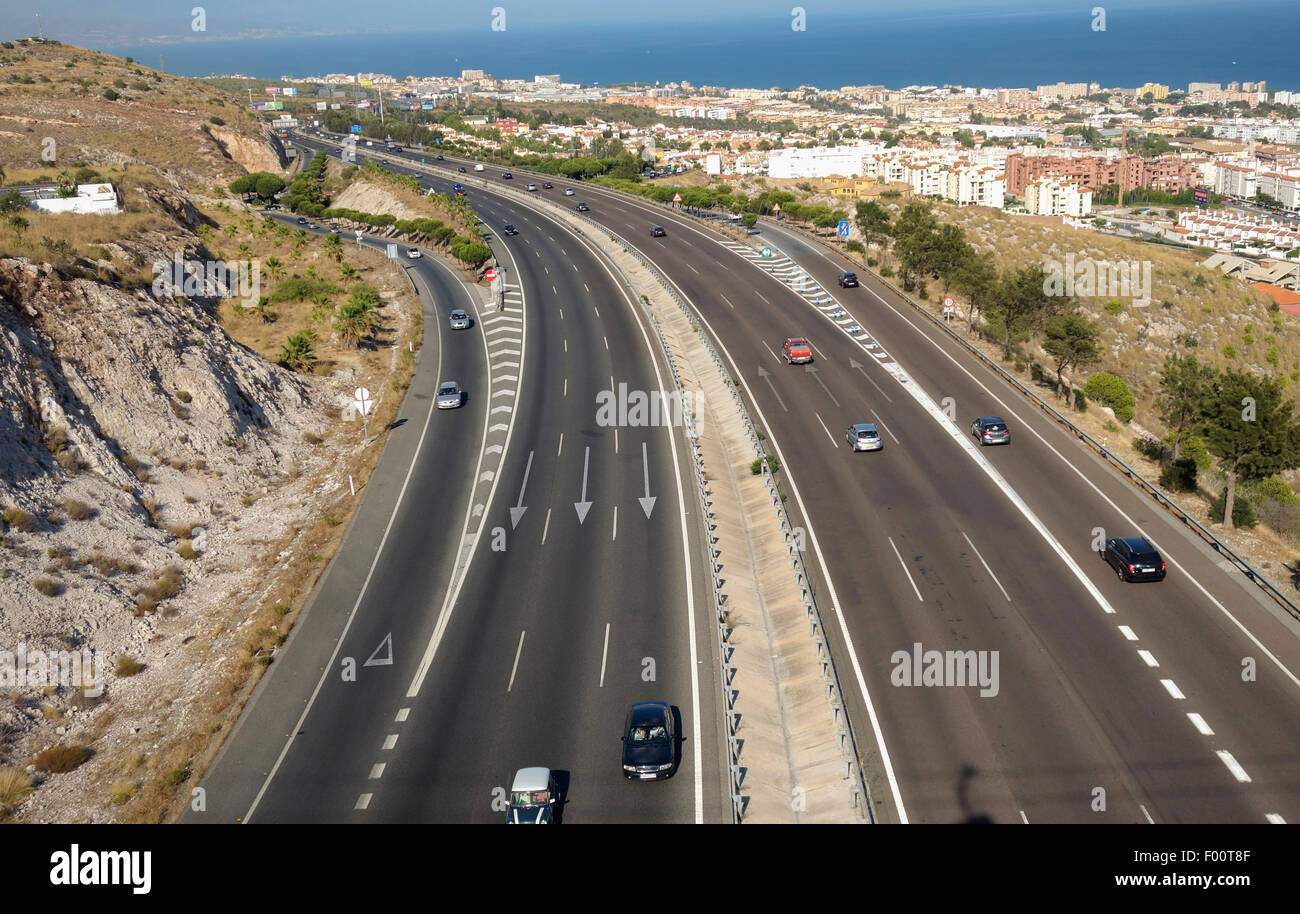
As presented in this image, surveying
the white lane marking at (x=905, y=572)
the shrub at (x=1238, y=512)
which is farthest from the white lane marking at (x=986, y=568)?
the shrub at (x=1238, y=512)

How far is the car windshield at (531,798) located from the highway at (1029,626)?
819 centimetres

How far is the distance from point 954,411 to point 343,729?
33.6 m

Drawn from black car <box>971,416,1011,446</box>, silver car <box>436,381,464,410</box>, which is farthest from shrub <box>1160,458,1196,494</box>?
silver car <box>436,381,464,410</box>

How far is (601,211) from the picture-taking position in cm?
10388

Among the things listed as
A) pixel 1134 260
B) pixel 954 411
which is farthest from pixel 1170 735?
pixel 1134 260

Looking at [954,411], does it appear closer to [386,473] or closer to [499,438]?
[499,438]

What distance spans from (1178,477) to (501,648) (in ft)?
96.8

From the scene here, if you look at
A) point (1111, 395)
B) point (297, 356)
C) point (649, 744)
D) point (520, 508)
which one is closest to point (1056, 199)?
point (1111, 395)

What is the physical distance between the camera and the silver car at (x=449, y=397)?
1937 inches

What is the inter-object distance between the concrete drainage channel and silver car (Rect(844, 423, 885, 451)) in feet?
14.3

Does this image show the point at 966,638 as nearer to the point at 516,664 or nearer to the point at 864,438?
the point at 516,664

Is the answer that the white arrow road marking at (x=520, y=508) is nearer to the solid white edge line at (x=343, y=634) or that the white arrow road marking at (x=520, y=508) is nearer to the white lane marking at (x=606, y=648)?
the solid white edge line at (x=343, y=634)

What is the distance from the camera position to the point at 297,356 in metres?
53.8

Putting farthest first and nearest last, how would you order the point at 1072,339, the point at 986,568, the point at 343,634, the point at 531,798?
the point at 1072,339, the point at 986,568, the point at 343,634, the point at 531,798
